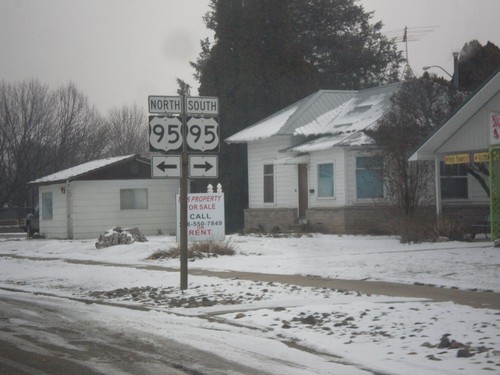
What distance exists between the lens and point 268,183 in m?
35.9

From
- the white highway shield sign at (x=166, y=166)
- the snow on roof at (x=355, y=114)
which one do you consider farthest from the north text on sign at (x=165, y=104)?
the snow on roof at (x=355, y=114)

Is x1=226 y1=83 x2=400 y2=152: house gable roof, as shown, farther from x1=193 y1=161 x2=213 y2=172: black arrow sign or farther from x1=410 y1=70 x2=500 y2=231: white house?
x1=193 y1=161 x2=213 y2=172: black arrow sign

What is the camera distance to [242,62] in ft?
141

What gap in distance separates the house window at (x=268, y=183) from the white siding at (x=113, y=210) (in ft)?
19.0

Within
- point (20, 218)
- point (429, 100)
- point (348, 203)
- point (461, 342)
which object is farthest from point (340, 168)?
point (20, 218)

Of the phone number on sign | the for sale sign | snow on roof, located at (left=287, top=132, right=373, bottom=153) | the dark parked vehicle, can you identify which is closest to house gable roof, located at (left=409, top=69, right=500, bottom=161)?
the dark parked vehicle

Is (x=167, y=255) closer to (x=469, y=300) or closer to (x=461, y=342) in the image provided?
(x=469, y=300)

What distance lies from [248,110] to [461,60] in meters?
12.3

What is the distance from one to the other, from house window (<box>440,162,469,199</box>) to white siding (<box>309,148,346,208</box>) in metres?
4.03

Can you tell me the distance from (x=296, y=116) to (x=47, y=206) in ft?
47.5

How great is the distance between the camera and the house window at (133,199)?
3850cm

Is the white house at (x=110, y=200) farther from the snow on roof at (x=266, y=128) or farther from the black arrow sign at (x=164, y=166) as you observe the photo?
the black arrow sign at (x=164, y=166)

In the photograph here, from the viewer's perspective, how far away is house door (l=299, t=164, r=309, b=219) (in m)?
33.9

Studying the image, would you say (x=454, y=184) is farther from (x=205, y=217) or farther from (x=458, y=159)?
(x=205, y=217)
